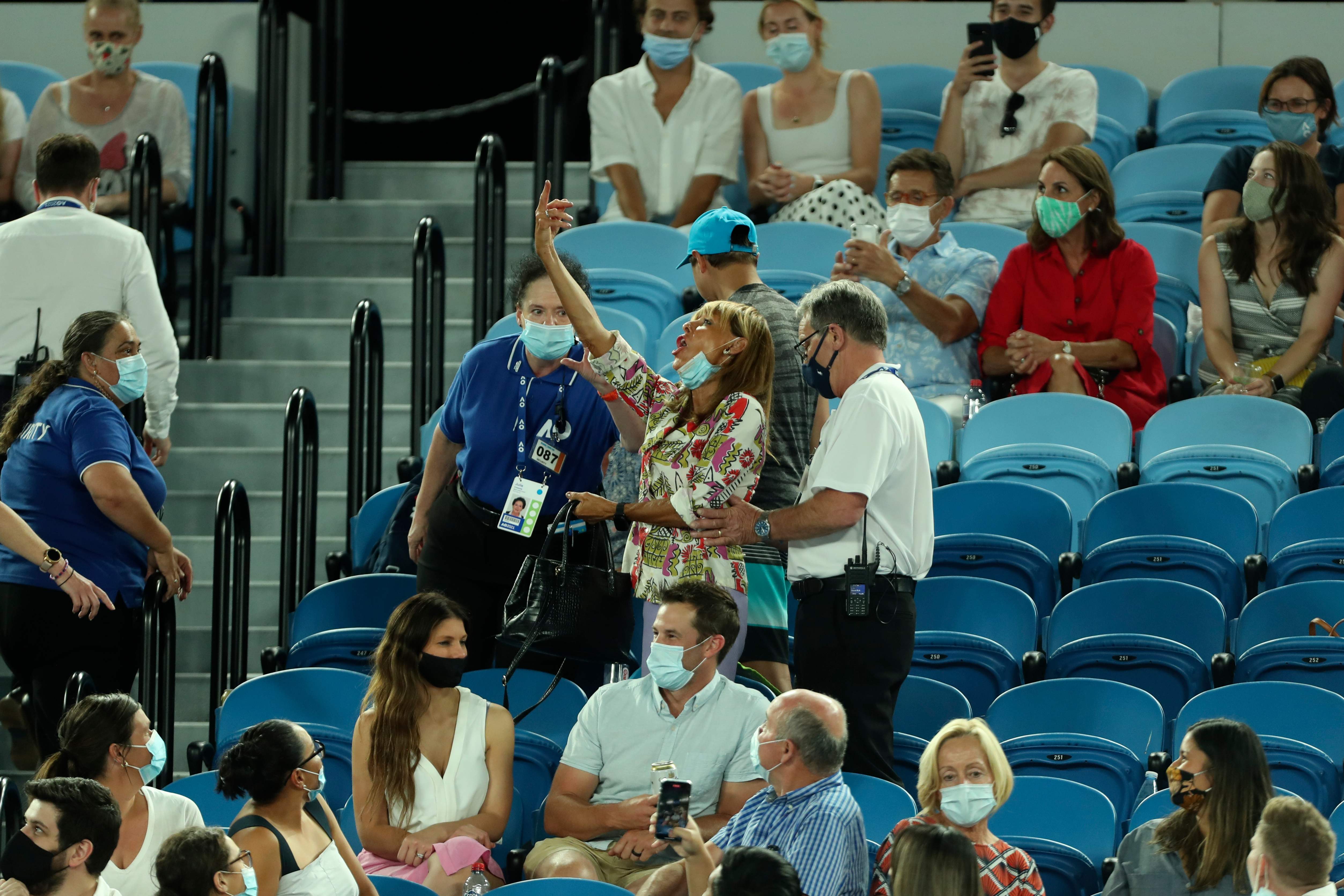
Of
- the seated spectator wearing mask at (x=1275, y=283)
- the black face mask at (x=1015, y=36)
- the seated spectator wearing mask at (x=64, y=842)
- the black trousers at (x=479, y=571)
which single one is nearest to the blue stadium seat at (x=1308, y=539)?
the seated spectator wearing mask at (x=1275, y=283)

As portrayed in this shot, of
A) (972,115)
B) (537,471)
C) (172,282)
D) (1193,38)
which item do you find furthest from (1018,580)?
(1193,38)

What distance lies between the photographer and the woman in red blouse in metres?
5.82

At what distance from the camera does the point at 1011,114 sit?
690cm

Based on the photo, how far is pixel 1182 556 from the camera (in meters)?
4.89

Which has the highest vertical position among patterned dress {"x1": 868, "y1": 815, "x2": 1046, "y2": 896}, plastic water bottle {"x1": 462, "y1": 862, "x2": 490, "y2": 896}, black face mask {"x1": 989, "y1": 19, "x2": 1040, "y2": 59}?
black face mask {"x1": 989, "y1": 19, "x2": 1040, "y2": 59}

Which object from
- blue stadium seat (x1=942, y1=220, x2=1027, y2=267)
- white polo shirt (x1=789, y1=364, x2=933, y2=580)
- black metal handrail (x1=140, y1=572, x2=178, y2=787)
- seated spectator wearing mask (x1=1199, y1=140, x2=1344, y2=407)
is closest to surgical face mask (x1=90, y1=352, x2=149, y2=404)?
black metal handrail (x1=140, y1=572, x2=178, y2=787)

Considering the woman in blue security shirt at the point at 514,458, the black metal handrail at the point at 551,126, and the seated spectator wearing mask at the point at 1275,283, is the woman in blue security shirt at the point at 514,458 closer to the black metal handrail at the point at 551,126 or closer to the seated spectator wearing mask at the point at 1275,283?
the seated spectator wearing mask at the point at 1275,283

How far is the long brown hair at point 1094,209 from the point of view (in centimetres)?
577

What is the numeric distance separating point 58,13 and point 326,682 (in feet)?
16.2

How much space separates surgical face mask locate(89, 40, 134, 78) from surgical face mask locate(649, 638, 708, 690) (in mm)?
4044

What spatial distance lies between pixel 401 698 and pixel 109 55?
382 centimetres

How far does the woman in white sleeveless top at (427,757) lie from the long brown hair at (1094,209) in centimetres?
257

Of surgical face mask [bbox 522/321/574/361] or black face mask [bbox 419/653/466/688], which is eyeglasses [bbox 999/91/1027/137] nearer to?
surgical face mask [bbox 522/321/574/361]

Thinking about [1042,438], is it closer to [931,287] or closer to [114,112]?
[931,287]
